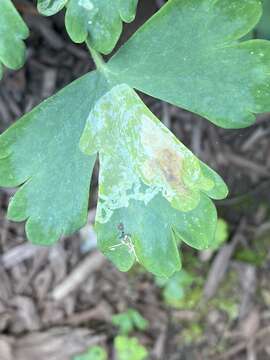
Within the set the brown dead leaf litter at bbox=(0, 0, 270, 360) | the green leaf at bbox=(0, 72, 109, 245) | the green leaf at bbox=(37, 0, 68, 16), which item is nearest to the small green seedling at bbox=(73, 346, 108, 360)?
the brown dead leaf litter at bbox=(0, 0, 270, 360)

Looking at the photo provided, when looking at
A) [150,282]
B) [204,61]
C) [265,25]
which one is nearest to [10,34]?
[204,61]

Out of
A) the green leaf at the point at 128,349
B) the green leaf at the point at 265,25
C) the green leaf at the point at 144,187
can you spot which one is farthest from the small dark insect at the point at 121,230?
the green leaf at the point at 128,349

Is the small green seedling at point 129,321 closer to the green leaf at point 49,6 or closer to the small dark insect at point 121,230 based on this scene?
the small dark insect at point 121,230

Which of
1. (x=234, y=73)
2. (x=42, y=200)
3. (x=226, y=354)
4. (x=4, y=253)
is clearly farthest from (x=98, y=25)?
(x=226, y=354)

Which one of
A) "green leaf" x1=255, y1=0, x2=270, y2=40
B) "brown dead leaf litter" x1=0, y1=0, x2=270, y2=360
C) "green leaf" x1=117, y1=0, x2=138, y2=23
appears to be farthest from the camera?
"brown dead leaf litter" x1=0, y1=0, x2=270, y2=360

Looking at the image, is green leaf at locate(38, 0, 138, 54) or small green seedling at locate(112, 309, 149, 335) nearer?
green leaf at locate(38, 0, 138, 54)

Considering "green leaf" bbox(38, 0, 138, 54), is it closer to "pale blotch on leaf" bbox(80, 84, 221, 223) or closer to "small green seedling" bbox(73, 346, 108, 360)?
"pale blotch on leaf" bbox(80, 84, 221, 223)

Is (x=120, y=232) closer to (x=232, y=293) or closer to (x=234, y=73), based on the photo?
(x=234, y=73)

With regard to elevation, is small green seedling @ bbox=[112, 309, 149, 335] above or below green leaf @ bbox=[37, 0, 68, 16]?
below
